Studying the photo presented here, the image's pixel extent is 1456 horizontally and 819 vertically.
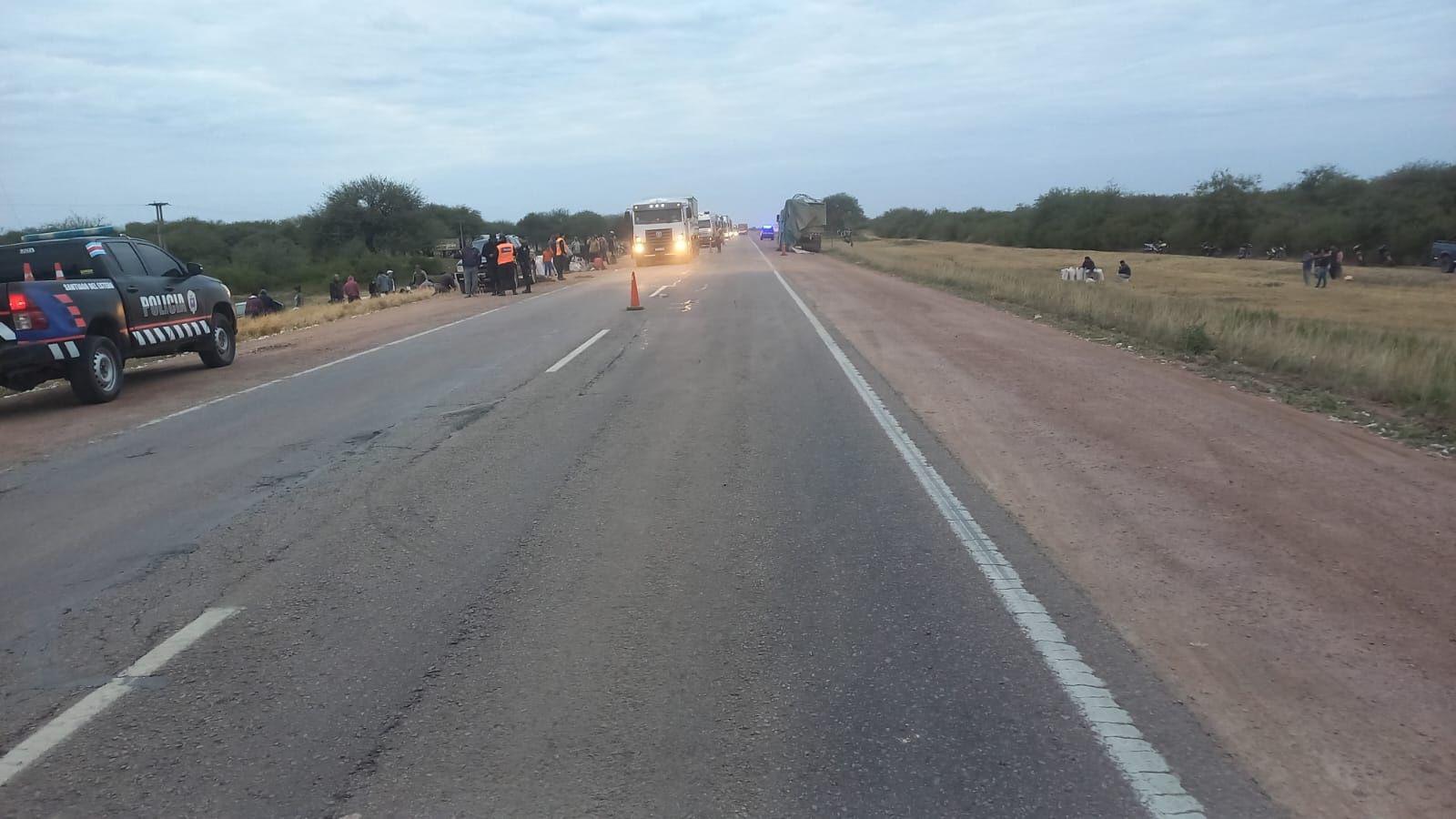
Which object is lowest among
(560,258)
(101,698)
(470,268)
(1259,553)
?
(1259,553)

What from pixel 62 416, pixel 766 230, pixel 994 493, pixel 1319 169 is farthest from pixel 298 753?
pixel 766 230

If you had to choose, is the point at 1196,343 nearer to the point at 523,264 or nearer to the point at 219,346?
the point at 219,346

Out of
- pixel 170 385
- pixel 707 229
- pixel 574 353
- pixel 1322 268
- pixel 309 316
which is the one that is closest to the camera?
pixel 170 385

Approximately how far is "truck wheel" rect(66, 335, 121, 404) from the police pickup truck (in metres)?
0.01

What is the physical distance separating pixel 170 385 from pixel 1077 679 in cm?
1412

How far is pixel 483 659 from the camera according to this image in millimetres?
4762

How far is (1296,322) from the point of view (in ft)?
66.5

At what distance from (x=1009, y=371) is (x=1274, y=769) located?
10.3 metres

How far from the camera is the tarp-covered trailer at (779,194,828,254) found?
2753 inches

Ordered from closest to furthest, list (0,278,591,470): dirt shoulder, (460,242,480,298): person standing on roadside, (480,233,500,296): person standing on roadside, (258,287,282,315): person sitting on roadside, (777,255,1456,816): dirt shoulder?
1. (777,255,1456,816): dirt shoulder
2. (0,278,591,470): dirt shoulder
3. (258,287,282,315): person sitting on roadside
4. (480,233,500,296): person standing on roadside
5. (460,242,480,298): person standing on roadside

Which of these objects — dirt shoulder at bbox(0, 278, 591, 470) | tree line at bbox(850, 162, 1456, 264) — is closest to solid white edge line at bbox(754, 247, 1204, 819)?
dirt shoulder at bbox(0, 278, 591, 470)

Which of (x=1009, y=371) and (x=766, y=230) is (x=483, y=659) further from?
(x=766, y=230)

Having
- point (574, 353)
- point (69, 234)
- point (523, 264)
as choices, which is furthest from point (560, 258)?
point (69, 234)

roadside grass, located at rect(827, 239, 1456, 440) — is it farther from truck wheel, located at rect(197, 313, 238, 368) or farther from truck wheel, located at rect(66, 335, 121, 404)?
truck wheel, located at rect(197, 313, 238, 368)
